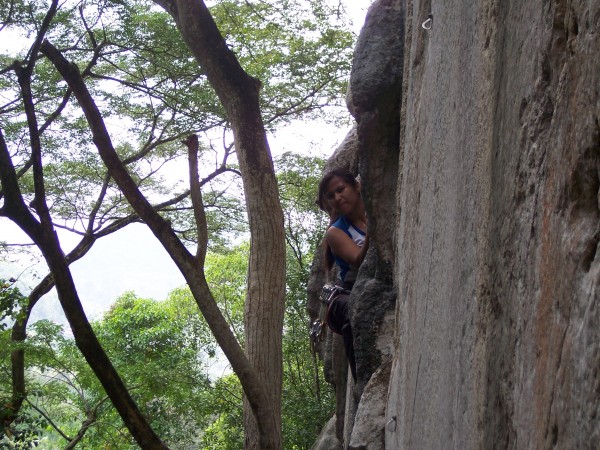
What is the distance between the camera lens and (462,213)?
6.30ft

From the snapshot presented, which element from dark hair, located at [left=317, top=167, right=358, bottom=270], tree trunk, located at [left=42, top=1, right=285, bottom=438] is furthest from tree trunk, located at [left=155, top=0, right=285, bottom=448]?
dark hair, located at [left=317, top=167, right=358, bottom=270]

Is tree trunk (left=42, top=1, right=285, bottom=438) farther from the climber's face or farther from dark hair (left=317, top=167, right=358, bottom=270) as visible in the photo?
the climber's face

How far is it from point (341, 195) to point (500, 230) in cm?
261

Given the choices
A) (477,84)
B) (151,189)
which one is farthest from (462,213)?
(151,189)

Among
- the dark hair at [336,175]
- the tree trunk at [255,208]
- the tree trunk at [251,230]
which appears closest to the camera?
the dark hair at [336,175]

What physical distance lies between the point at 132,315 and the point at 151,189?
3.14 meters

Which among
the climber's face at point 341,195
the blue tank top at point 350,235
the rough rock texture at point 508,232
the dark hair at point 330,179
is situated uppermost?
the dark hair at point 330,179

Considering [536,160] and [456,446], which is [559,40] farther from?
[456,446]

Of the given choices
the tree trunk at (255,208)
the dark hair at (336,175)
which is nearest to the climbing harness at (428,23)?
the dark hair at (336,175)

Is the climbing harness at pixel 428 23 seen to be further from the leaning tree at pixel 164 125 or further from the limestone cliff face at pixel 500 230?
the leaning tree at pixel 164 125

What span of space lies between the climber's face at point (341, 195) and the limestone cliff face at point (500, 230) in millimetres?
1084

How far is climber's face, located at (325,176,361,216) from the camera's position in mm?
4152

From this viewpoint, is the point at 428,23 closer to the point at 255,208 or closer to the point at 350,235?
the point at 350,235

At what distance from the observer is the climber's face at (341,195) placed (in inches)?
163
